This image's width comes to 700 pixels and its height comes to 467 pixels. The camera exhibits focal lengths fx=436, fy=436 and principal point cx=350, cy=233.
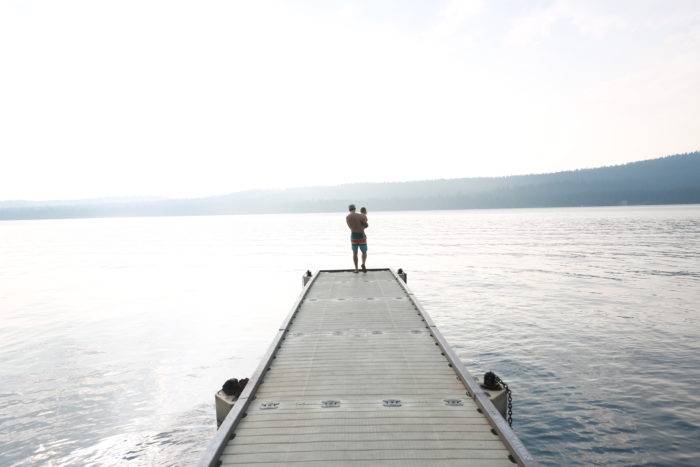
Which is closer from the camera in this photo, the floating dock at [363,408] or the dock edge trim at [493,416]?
the dock edge trim at [493,416]

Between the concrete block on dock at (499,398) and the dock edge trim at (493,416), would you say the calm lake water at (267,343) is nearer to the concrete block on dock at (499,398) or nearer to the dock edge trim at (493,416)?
the concrete block on dock at (499,398)

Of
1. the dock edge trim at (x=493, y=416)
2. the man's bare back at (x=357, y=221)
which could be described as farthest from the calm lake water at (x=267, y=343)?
the man's bare back at (x=357, y=221)

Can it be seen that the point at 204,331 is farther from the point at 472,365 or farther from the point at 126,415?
the point at 472,365

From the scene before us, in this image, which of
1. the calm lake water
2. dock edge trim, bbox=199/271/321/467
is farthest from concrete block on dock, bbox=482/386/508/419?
dock edge trim, bbox=199/271/321/467

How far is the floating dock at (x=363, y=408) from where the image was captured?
5.57 meters

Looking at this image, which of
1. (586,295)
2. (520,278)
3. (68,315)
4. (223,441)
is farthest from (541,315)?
(68,315)

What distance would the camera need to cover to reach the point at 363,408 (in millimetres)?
6855

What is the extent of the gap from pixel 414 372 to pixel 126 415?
8.05 m

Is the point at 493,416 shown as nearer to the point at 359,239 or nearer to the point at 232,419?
the point at 232,419

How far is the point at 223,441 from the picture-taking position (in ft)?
19.0

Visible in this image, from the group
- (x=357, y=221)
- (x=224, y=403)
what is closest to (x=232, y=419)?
(x=224, y=403)

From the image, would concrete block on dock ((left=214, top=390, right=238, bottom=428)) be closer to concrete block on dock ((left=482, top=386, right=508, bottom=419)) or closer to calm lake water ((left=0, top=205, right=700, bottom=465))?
calm lake water ((left=0, top=205, right=700, bottom=465))

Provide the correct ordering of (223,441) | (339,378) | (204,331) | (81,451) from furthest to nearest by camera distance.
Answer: (204,331), (81,451), (339,378), (223,441)

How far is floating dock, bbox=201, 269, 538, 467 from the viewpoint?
5.57 m
